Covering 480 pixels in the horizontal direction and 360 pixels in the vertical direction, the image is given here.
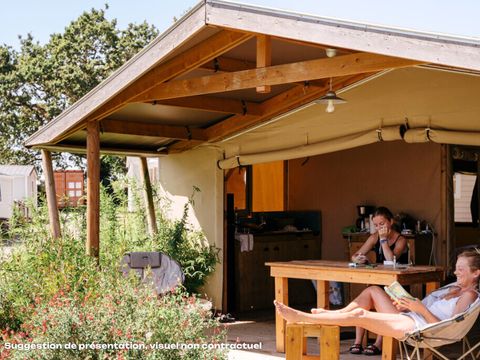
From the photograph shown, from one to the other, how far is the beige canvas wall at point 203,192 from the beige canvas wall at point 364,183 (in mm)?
1676

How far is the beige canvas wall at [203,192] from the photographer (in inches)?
380

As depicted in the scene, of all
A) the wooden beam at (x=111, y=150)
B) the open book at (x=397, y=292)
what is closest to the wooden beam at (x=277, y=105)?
the wooden beam at (x=111, y=150)

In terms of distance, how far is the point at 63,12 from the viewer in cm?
3784

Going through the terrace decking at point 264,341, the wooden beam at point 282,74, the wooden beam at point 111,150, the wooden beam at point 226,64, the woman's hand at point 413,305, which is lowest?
the terrace decking at point 264,341

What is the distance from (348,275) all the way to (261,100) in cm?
295

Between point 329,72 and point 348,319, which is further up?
point 329,72

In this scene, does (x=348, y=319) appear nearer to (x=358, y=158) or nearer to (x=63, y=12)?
(x=358, y=158)

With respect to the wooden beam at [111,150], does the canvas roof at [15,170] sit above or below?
above

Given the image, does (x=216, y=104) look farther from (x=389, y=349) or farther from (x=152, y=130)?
(x=389, y=349)

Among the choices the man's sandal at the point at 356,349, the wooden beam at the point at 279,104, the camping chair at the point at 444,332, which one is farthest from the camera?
the wooden beam at the point at 279,104

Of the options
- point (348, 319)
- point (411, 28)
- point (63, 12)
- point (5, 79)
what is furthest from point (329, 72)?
point (63, 12)

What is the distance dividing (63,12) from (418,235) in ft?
104

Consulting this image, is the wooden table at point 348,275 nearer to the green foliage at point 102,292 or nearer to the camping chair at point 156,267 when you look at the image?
the green foliage at point 102,292

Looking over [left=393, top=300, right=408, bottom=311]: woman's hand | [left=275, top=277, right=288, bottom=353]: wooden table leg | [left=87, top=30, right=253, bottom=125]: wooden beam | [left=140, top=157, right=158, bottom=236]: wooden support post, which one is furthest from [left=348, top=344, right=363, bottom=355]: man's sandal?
[left=140, top=157, right=158, bottom=236]: wooden support post
